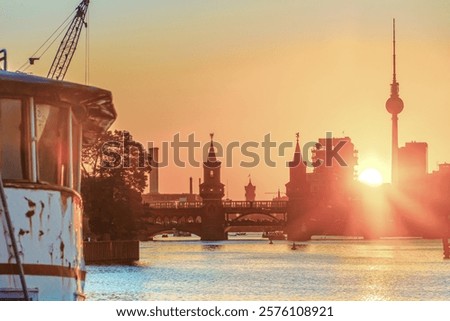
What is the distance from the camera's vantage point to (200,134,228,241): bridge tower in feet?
396

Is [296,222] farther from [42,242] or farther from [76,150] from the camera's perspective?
[42,242]

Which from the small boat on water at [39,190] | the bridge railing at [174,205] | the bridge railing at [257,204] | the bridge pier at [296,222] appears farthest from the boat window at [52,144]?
the bridge pier at [296,222]

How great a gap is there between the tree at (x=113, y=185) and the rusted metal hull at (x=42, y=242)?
125ft

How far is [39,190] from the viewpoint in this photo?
9.56m

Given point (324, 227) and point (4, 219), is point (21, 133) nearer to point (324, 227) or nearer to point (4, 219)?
point (4, 219)

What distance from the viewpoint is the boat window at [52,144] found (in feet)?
32.1

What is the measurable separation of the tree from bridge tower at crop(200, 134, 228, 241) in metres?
61.0

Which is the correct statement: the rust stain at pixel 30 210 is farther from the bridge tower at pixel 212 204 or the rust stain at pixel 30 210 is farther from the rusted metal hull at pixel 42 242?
the bridge tower at pixel 212 204

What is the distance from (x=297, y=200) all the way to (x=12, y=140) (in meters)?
121

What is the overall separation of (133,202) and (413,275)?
477 inches

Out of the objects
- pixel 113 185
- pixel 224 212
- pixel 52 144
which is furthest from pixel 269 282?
pixel 224 212

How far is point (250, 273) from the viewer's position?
4922cm

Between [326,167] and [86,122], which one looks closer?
[86,122]

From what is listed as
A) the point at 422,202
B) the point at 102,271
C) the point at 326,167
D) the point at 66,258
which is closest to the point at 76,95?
the point at 66,258
